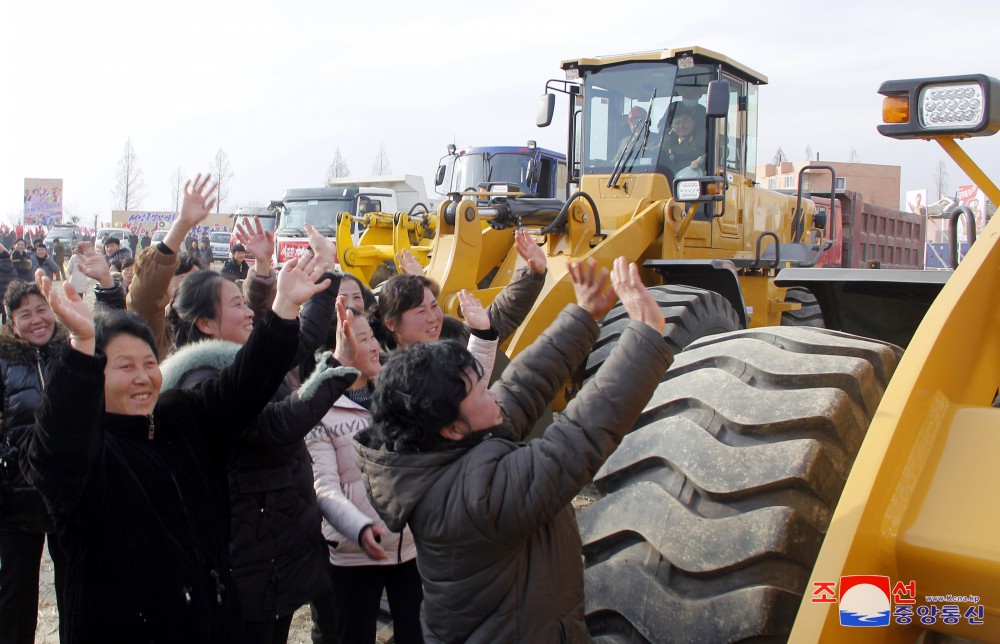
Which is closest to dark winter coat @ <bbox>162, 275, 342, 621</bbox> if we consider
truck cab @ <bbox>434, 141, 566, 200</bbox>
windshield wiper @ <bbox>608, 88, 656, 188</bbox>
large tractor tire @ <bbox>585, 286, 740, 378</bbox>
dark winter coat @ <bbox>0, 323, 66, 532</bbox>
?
dark winter coat @ <bbox>0, 323, 66, 532</bbox>

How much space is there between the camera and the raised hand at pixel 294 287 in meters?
2.55

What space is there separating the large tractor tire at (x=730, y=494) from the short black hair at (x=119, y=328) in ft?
4.48

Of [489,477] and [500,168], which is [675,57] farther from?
[500,168]

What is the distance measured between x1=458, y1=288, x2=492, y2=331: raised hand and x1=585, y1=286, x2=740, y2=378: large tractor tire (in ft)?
6.20

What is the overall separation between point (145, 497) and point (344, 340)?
878 millimetres

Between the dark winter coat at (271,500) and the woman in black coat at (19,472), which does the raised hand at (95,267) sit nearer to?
the woman in black coat at (19,472)

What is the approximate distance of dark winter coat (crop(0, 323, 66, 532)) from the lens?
359 centimetres

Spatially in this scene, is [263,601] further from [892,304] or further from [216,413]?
[892,304]

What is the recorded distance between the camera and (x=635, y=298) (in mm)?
2090

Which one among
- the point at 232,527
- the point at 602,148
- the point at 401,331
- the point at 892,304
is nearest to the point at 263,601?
the point at 232,527

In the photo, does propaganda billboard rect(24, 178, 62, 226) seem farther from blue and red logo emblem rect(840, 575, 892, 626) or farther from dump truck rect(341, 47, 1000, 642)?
blue and red logo emblem rect(840, 575, 892, 626)

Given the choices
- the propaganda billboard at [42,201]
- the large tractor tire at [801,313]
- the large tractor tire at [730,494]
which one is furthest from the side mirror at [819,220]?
the propaganda billboard at [42,201]

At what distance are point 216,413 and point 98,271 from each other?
225 cm

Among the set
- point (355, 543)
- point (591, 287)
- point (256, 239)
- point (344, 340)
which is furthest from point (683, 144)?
point (591, 287)
